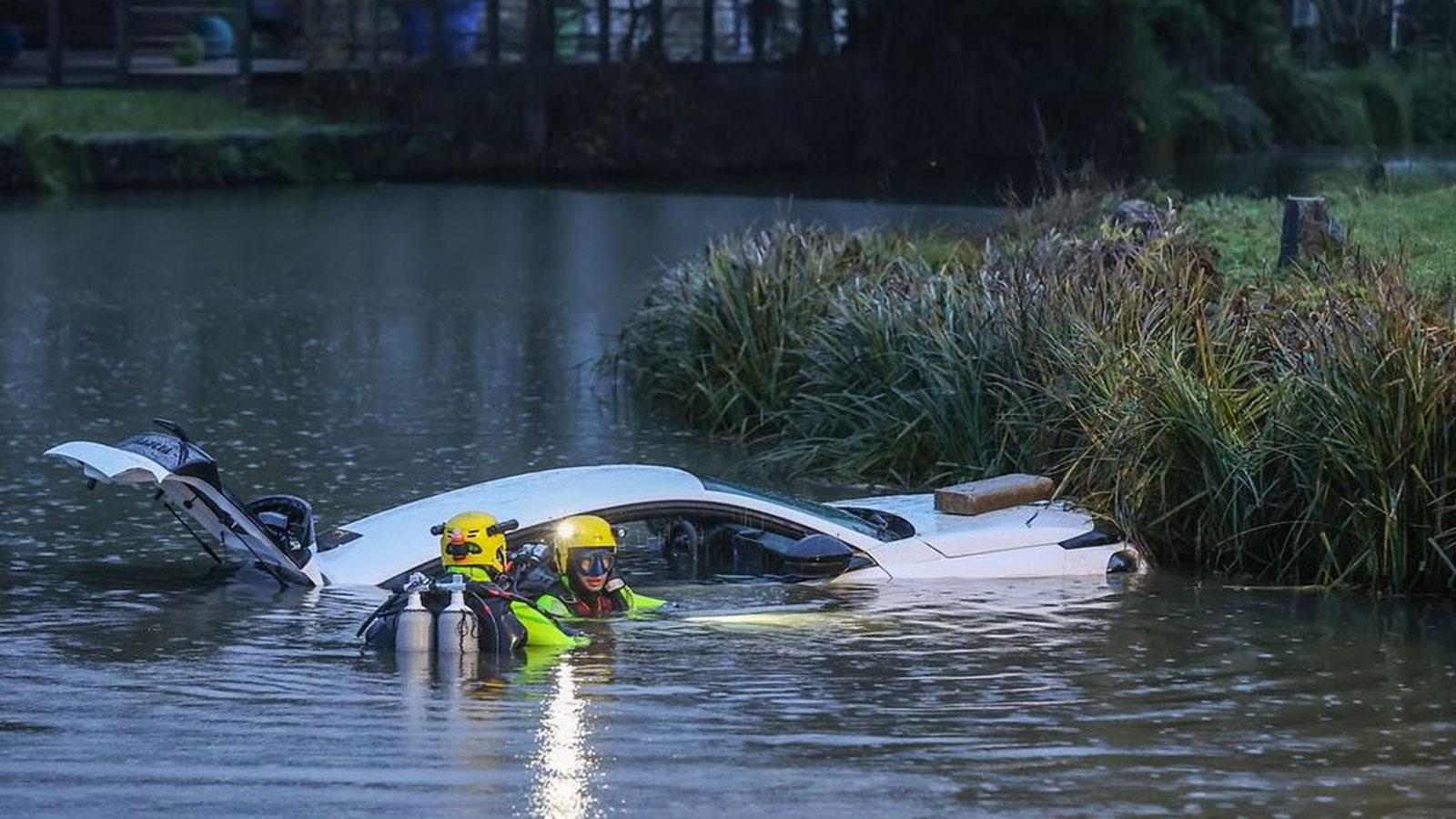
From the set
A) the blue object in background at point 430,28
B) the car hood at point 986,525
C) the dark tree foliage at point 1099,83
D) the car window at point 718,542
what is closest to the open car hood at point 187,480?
the car window at point 718,542

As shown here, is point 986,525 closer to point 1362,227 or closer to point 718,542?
point 718,542

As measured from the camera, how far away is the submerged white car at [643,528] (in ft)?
35.3

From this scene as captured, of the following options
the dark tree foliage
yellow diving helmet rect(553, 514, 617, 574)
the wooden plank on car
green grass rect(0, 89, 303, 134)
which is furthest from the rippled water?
the dark tree foliage

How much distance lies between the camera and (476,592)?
9.90 m

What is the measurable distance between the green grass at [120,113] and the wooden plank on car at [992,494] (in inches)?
1243

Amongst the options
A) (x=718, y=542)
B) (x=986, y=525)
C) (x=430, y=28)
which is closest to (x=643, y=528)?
(x=718, y=542)

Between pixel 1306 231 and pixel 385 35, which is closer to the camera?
pixel 1306 231

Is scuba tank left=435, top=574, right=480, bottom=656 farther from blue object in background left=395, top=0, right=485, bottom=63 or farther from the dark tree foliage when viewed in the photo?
blue object in background left=395, top=0, right=485, bottom=63

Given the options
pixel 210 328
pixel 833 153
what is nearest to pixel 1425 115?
pixel 833 153

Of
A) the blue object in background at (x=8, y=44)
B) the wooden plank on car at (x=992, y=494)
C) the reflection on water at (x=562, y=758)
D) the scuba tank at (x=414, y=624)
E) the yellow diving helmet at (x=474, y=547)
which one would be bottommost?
the reflection on water at (x=562, y=758)

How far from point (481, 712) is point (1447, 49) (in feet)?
159

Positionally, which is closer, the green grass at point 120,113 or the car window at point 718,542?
the car window at point 718,542

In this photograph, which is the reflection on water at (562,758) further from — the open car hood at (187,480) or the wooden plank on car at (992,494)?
the wooden plank on car at (992,494)

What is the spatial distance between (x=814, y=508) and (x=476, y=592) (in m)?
2.21
